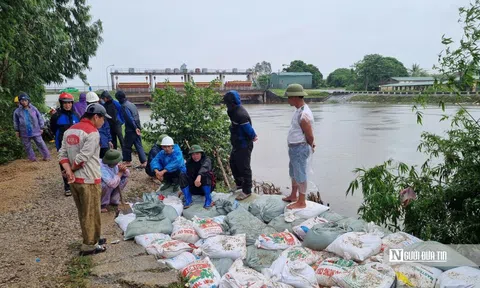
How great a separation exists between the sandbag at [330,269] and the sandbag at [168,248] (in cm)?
114

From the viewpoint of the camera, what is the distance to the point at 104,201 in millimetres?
4191

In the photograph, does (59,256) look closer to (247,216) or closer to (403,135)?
(247,216)

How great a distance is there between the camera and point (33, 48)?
7254 mm

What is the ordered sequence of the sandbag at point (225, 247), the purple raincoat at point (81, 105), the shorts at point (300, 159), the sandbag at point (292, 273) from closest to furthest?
the sandbag at point (292, 273) → the sandbag at point (225, 247) → the shorts at point (300, 159) → the purple raincoat at point (81, 105)

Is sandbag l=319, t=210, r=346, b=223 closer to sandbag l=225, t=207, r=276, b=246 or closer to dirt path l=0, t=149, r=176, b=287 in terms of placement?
sandbag l=225, t=207, r=276, b=246

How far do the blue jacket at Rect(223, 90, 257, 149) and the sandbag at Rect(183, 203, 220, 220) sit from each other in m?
0.87

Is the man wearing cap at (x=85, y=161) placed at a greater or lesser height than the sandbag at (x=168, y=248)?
greater

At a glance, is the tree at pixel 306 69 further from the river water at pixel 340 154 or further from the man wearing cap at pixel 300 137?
the man wearing cap at pixel 300 137

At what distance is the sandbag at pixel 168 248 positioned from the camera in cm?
301

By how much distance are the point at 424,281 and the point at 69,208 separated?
3806 millimetres

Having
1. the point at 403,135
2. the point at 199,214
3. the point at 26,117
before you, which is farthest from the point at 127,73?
the point at 199,214

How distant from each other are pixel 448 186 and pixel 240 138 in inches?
96.9

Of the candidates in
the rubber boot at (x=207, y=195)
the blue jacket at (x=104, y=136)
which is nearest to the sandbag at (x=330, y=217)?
the rubber boot at (x=207, y=195)

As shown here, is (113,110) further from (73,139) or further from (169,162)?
(73,139)
